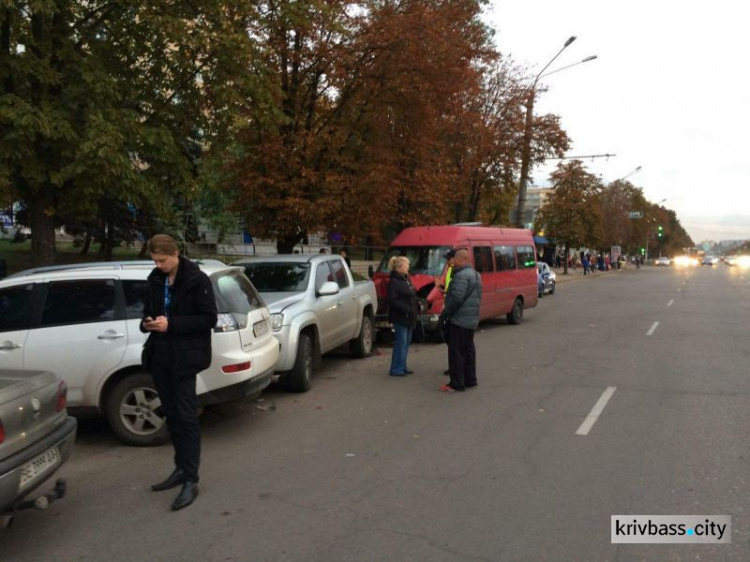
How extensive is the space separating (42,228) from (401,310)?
5.74 metres

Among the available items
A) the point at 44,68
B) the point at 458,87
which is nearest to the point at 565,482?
the point at 44,68

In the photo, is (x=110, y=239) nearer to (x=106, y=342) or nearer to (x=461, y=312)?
(x=461, y=312)

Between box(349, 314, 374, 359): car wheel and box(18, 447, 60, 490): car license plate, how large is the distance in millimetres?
6771

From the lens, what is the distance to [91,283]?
588 cm

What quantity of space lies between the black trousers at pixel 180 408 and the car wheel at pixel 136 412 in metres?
1.35

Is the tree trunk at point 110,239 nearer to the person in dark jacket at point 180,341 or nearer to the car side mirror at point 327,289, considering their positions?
the car side mirror at point 327,289

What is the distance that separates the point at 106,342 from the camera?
18.6 feet

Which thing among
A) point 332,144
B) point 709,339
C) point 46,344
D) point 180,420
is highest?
point 332,144

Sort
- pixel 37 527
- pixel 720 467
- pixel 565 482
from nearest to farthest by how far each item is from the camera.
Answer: pixel 37 527 < pixel 565 482 < pixel 720 467

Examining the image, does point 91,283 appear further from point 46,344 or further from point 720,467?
point 720,467

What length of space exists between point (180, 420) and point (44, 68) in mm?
6494

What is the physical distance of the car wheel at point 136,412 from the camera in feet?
18.7

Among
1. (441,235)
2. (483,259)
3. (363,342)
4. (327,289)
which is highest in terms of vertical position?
(441,235)

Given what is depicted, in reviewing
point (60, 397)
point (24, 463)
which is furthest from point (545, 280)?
point (24, 463)
